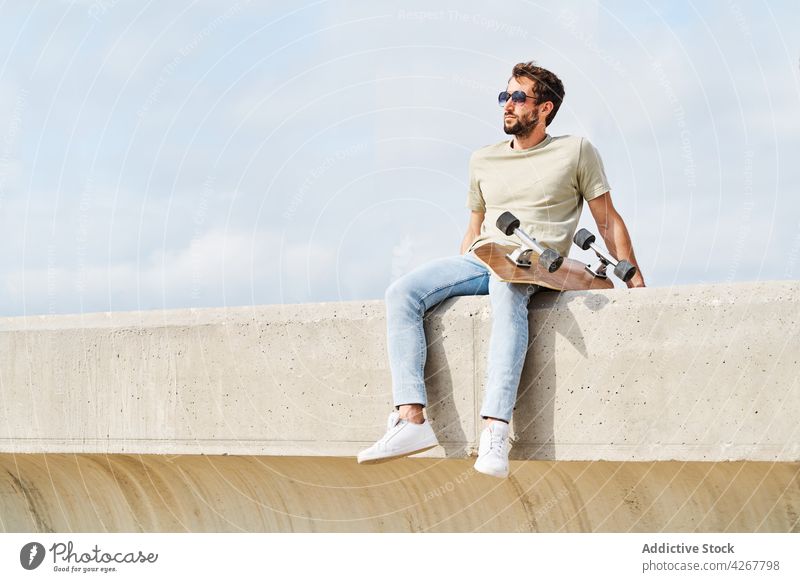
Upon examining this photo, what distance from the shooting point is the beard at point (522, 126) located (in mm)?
4555

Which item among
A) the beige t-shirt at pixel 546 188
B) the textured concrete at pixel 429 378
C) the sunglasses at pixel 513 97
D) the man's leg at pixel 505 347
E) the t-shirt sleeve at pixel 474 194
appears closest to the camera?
the textured concrete at pixel 429 378

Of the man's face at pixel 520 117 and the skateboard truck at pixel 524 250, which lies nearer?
the skateboard truck at pixel 524 250

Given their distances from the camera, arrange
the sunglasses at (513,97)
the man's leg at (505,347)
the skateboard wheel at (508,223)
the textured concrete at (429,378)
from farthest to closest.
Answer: the sunglasses at (513,97)
the skateboard wheel at (508,223)
the man's leg at (505,347)
the textured concrete at (429,378)

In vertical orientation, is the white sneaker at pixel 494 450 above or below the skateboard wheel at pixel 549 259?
below

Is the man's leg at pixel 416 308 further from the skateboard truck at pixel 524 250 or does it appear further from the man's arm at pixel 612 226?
the man's arm at pixel 612 226

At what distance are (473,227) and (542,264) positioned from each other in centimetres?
72

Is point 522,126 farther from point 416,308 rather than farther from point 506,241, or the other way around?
point 416,308

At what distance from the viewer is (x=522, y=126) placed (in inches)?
179

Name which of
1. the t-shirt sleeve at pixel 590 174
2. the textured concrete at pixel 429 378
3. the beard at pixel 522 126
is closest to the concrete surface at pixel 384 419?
the textured concrete at pixel 429 378

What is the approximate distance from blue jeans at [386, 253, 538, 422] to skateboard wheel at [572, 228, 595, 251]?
298mm

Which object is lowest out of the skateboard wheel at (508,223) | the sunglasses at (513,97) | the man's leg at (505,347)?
the man's leg at (505,347)

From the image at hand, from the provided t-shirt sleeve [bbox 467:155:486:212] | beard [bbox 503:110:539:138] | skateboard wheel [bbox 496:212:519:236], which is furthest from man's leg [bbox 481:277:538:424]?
beard [bbox 503:110:539:138]

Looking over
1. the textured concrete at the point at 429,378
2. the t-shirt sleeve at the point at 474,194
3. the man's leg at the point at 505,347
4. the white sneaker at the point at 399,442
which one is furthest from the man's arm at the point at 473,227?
the white sneaker at the point at 399,442

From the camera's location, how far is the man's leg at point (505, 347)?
162 inches
